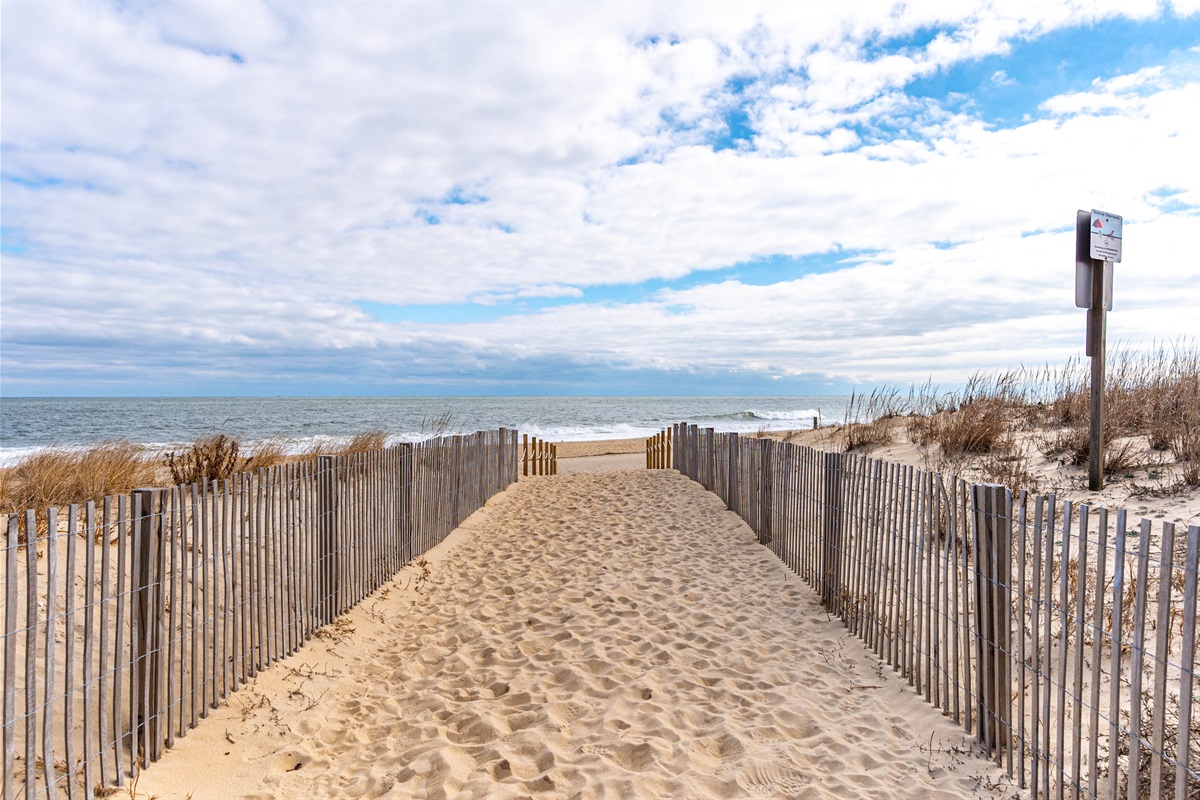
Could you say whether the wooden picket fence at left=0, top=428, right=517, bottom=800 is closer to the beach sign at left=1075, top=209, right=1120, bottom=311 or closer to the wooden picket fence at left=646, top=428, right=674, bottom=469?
the beach sign at left=1075, top=209, right=1120, bottom=311

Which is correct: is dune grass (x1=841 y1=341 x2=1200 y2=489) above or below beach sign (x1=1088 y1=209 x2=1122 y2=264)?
below

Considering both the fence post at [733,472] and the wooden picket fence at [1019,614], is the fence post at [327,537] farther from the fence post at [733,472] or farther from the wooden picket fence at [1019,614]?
the fence post at [733,472]

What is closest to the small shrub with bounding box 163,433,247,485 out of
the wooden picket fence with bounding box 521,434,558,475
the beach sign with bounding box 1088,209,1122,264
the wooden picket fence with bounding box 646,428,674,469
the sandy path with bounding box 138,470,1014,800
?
the sandy path with bounding box 138,470,1014,800

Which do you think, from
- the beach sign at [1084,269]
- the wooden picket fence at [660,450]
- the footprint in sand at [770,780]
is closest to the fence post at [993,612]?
the footprint in sand at [770,780]

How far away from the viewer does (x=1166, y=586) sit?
8.13 feet

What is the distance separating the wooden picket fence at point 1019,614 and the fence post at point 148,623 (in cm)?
442

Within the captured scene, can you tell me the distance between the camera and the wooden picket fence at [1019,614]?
2727 mm

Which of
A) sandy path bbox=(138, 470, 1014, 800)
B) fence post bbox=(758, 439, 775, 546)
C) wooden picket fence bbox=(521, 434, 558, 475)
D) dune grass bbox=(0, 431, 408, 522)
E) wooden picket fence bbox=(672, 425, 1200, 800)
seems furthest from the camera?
wooden picket fence bbox=(521, 434, 558, 475)

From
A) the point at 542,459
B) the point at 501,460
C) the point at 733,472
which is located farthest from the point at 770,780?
the point at 542,459

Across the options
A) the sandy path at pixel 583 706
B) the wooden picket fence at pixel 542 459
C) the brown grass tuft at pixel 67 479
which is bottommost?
the sandy path at pixel 583 706

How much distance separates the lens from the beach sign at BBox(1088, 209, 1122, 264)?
7.64 m

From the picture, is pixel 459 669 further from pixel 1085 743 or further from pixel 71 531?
pixel 1085 743

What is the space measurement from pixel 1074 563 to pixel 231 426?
1866 inches

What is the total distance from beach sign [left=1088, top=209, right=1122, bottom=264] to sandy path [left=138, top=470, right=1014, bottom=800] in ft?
16.6
